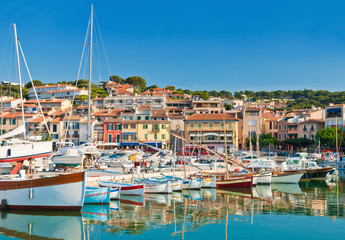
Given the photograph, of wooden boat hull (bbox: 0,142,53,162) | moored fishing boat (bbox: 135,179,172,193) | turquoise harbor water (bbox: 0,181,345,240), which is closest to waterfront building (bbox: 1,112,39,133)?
wooden boat hull (bbox: 0,142,53,162)

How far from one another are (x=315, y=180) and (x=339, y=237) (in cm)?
3000

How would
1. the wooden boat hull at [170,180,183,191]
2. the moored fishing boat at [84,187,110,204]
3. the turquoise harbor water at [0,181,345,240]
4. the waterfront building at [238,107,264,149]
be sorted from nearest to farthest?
1. the turquoise harbor water at [0,181,345,240]
2. the moored fishing boat at [84,187,110,204]
3. the wooden boat hull at [170,180,183,191]
4. the waterfront building at [238,107,264,149]

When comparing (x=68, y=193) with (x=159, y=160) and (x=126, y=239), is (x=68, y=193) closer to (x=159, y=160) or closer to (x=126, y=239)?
(x=126, y=239)

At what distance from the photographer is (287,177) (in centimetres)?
4256

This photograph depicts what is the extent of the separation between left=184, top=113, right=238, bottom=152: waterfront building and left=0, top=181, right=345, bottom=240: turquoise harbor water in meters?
46.6

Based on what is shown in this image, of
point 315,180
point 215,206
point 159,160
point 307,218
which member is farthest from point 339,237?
point 159,160

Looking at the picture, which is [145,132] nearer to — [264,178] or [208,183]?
[264,178]

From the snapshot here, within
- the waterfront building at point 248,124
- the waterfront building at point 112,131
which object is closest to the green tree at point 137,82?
the waterfront building at point 248,124

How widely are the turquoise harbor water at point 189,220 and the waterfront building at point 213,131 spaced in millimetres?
46553

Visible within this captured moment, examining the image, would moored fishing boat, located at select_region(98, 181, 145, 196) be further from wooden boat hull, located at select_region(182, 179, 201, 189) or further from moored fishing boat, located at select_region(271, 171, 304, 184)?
moored fishing boat, located at select_region(271, 171, 304, 184)

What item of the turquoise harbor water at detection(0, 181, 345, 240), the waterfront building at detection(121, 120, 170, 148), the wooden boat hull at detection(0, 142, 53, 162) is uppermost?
the waterfront building at detection(121, 120, 170, 148)

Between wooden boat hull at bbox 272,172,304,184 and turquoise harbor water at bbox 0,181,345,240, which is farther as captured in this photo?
wooden boat hull at bbox 272,172,304,184

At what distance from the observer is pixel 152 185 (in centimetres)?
3256

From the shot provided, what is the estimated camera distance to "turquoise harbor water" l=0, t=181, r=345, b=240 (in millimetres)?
19547
